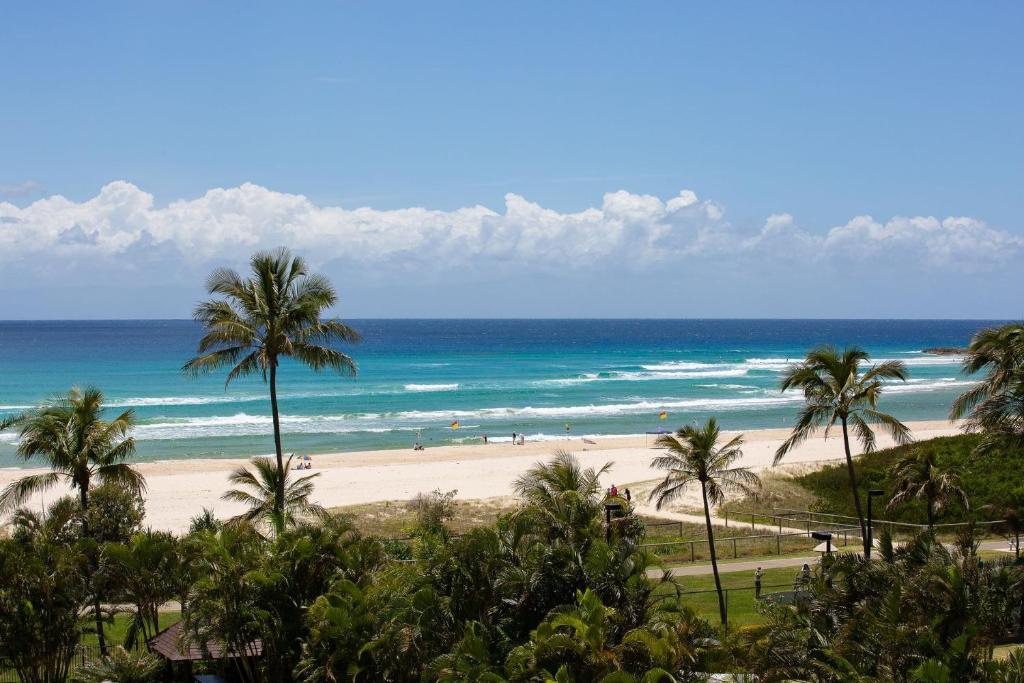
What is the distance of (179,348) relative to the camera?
139 m

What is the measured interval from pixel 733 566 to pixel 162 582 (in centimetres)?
1393

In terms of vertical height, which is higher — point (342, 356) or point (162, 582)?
point (342, 356)

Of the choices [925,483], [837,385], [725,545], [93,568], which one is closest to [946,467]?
[725,545]

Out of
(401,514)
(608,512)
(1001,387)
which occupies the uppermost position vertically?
(1001,387)

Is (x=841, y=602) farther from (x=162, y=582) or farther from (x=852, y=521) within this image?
(x=852, y=521)

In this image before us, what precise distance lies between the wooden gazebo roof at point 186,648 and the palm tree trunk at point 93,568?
3.20 feet

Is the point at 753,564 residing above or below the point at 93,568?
below

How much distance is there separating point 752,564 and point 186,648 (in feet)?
48.5

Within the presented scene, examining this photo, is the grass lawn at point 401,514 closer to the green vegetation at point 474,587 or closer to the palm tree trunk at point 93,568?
the green vegetation at point 474,587

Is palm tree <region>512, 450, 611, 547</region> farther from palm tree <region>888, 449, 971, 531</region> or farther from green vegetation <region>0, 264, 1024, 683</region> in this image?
palm tree <region>888, 449, 971, 531</region>

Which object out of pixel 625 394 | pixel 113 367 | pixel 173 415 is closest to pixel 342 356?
pixel 173 415

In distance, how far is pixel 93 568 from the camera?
17109 mm

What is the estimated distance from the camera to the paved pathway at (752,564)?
23.2 metres

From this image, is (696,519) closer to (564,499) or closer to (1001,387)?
(1001,387)
